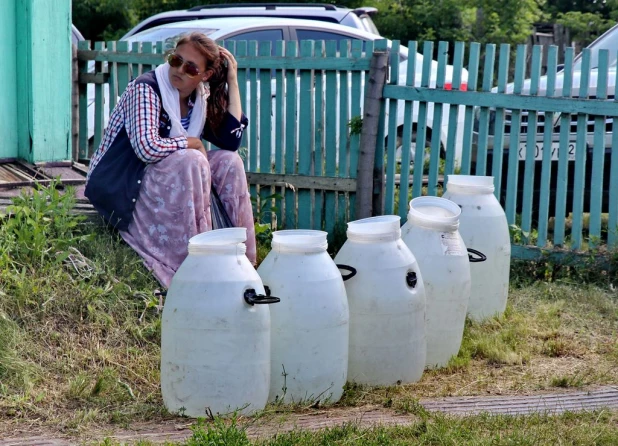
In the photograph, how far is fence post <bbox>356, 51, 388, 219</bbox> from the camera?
6.69 meters

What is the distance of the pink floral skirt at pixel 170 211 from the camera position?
4.98m

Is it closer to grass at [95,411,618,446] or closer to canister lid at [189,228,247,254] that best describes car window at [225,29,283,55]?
canister lid at [189,228,247,254]

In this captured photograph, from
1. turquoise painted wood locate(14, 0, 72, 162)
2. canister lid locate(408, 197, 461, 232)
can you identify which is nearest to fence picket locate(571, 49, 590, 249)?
canister lid locate(408, 197, 461, 232)

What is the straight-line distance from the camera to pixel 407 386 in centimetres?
419

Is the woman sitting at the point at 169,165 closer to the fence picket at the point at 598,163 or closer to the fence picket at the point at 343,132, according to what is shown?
the fence picket at the point at 343,132

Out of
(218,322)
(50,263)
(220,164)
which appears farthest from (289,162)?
(218,322)

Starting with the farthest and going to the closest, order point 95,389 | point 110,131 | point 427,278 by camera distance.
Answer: point 110,131 → point 427,278 → point 95,389

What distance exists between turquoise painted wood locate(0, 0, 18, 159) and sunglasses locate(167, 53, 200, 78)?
6.02ft

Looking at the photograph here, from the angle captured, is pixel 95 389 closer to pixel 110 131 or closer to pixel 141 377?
pixel 141 377

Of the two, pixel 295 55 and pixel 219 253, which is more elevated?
pixel 295 55

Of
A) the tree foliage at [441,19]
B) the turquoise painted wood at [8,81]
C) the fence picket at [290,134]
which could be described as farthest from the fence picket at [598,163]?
the tree foliage at [441,19]

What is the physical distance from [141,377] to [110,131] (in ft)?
5.47

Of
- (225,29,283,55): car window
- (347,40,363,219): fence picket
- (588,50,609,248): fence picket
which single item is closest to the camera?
(588,50,609,248): fence picket

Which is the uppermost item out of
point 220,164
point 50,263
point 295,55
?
point 295,55
